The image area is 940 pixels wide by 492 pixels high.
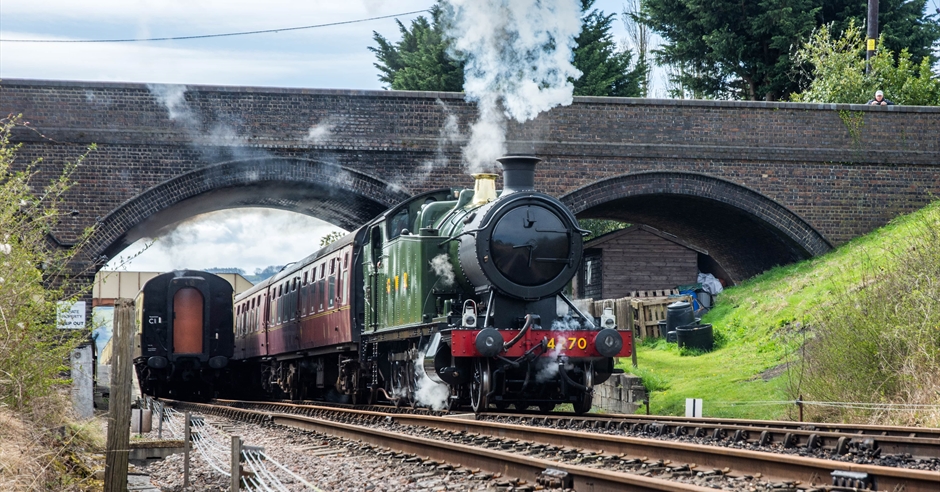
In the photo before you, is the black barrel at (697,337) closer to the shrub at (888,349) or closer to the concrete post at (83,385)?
the shrub at (888,349)

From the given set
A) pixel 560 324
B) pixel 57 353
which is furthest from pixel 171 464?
pixel 560 324

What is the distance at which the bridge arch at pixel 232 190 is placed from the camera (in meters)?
22.3

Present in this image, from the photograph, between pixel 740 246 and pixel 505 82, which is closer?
pixel 505 82

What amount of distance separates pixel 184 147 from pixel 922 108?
54.9 ft

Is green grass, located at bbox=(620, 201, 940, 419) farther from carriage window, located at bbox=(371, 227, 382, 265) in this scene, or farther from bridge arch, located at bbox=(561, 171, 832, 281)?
carriage window, located at bbox=(371, 227, 382, 265)

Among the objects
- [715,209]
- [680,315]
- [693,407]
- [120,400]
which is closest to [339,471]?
[120,400]

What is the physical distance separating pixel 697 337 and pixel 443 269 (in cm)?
849

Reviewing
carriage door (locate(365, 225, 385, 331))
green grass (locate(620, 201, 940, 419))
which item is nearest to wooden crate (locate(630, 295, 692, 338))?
green grass (locate(620, 201, 940, 419))

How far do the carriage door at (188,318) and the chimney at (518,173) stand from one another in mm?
11797

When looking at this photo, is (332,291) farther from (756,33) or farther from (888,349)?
(756,33)

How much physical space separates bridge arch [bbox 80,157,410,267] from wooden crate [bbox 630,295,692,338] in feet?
19.0

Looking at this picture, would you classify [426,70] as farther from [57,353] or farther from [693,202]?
[57,353]

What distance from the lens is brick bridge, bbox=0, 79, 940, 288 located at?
22297 millimetres

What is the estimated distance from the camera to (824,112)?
80.5 ft
